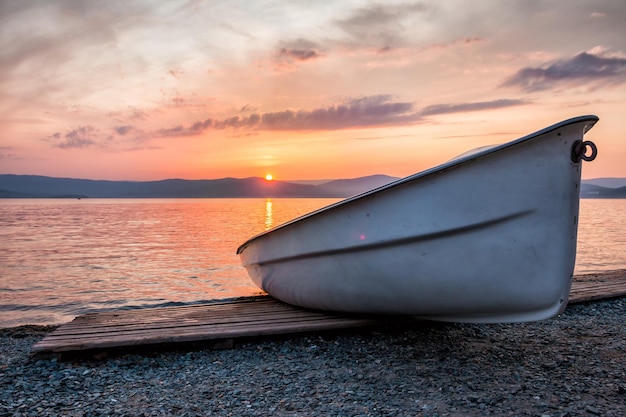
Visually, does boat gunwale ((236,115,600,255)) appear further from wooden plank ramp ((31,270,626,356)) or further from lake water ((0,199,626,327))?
lake water ((0,199,626,327))

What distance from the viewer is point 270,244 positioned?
239 inches

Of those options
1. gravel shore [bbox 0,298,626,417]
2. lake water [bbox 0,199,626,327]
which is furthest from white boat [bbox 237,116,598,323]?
lake water [bbox 0,199,626,327]

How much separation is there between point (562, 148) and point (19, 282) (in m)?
14.0

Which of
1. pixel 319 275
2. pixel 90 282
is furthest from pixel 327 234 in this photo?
pixel 90 282

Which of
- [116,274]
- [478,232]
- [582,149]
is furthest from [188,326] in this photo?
[116,274]

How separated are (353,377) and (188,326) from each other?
2.07 meters

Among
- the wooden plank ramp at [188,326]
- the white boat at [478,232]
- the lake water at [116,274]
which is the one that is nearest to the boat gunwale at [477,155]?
the white boat at [478,232]

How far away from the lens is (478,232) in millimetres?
3910

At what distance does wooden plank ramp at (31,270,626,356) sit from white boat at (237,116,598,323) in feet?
3.10

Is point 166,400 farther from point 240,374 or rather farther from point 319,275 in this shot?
point 319,275

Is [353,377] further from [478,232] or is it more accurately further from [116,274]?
[116,274]

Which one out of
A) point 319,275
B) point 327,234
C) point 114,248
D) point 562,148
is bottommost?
point 114,248

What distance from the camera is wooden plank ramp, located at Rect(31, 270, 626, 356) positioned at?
4684mm

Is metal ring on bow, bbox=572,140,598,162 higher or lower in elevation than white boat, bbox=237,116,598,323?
higher
